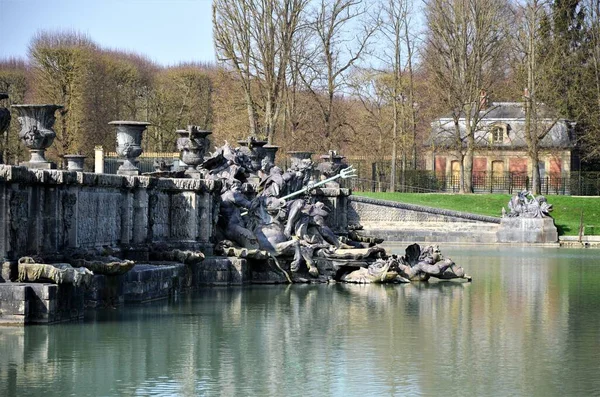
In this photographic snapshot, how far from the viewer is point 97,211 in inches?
750

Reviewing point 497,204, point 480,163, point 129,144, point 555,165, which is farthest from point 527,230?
point 480,163

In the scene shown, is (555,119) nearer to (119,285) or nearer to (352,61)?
(352,61)

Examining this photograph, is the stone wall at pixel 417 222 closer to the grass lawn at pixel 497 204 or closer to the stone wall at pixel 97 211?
the grass lawn at pixel 497 204

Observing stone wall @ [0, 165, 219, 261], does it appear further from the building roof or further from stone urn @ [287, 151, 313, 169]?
the building roof

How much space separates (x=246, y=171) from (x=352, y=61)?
3156 centimetres

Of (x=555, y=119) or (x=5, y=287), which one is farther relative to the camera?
(x=555, y=119)

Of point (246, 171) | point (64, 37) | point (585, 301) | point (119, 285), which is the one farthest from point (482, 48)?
point (119, 285)

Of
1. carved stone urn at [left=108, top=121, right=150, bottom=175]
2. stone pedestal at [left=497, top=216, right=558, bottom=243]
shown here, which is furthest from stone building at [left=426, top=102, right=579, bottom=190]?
carved stone urn at [left=108, top=121, right=150, bottom=175]

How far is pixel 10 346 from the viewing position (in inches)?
542

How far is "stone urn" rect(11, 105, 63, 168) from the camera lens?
58.4ft

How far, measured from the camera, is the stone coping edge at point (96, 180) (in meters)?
15.7

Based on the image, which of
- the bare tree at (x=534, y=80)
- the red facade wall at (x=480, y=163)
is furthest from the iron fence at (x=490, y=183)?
the red facade wall at (x=480, y=163)

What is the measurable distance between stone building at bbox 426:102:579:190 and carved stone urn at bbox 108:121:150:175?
A: 4225 cm

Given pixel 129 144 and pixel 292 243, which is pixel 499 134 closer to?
pixel 292 243
